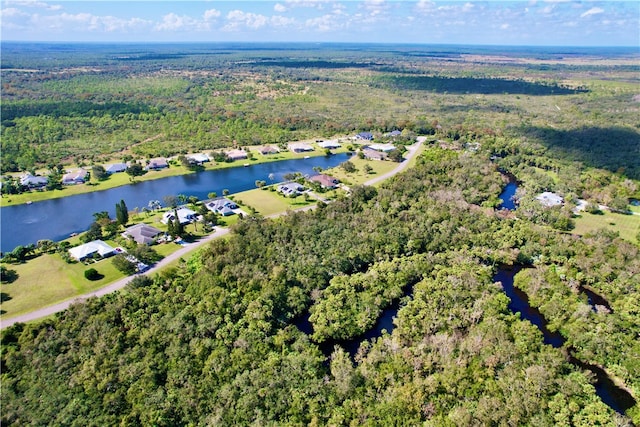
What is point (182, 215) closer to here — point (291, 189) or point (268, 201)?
point (268, 201)

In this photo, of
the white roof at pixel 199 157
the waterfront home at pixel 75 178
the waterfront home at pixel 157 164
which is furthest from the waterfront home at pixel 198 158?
the waterfront home at pixel 75 178

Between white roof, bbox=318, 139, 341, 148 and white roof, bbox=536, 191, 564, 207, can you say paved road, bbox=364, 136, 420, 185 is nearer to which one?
white roof, bbox=318, 139, 341, 148

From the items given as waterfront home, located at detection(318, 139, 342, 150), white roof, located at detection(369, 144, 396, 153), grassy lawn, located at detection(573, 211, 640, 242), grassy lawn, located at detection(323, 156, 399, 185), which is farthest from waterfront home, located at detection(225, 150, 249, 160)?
grassy lawn, located at detection(573, 211, 640, 242)

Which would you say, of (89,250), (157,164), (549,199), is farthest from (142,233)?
(549,199)

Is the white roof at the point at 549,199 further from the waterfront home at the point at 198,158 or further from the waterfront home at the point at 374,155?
the waterfront home at the point at 198,158

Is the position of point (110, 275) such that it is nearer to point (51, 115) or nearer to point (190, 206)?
point (190, 206)
